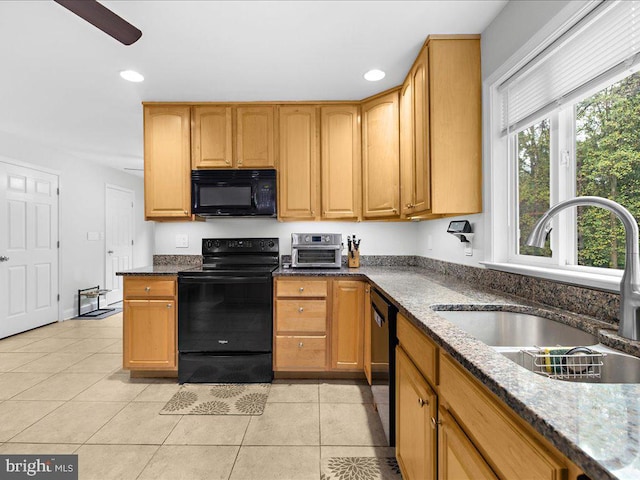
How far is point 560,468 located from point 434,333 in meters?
0.50

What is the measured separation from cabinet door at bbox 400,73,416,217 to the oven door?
121 centimetres

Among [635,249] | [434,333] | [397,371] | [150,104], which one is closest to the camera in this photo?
[635,249]

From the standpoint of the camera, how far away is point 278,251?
327 centimetres

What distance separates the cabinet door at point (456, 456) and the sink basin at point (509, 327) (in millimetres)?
471

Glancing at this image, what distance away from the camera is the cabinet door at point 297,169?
3.00 metres

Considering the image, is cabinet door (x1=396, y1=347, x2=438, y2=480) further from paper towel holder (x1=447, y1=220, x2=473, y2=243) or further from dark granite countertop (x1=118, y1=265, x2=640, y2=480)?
paper towel holder (x1=447, y1=220, x2=473, y2=243)

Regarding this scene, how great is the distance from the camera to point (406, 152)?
2549 mm

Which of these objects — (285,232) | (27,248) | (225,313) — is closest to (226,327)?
(225,313)

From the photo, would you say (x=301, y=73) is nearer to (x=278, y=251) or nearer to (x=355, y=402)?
(x=278, y=251)

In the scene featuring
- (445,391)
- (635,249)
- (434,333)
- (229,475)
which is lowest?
(229,475)

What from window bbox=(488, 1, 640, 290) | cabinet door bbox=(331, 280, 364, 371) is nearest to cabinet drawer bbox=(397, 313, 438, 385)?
window bbox=(488, 1, 640, 290)

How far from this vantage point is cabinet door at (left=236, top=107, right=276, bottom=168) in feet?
9.82

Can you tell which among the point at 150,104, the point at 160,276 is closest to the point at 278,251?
the point at 160,276

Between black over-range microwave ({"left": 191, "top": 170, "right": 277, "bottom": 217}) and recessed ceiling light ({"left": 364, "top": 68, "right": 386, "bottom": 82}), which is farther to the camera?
black over-range microwave ({"left": 191, "top": 170, "right": 277, "bottom": 217})
